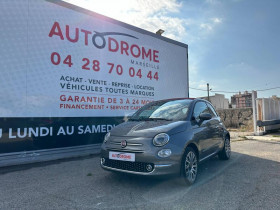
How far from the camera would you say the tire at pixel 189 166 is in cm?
335

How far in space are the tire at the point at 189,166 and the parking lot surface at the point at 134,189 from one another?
135 millimetres

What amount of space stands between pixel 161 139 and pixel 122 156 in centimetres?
68

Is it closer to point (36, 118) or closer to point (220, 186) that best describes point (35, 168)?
point (36, 118)

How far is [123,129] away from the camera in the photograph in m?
3.72

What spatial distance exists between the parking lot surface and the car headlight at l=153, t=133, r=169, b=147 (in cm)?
55

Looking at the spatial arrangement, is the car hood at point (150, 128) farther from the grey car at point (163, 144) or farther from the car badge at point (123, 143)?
the car badge at point (123, 143)

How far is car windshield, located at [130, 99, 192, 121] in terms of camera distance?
13.2 ft

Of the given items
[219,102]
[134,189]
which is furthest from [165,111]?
[219,102]

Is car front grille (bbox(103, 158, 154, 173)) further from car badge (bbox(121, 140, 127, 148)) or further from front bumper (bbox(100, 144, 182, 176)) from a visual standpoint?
car badge (bbox(121, 140, 127, 148))

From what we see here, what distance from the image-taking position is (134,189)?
3.39 meters

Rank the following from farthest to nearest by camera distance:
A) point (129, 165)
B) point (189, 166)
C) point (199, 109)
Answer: point (199, 109) → point (189, 166) → point (129, 165)

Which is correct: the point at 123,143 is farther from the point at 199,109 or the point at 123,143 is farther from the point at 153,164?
the point at 199,109

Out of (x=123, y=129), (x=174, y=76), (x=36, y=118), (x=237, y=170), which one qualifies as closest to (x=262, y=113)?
(x=174, y=76)

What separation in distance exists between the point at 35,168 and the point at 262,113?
35.9 ft
